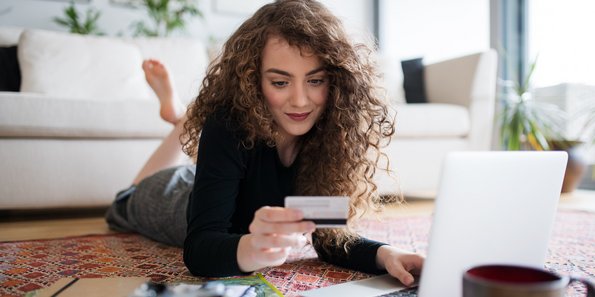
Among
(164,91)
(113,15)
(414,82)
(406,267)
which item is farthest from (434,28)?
(406,267)

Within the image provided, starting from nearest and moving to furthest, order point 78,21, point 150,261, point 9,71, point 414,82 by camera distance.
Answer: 1. point 150,261
2. point 9,71
3. point 414,82
4. point 78,21

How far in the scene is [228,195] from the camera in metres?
1.04

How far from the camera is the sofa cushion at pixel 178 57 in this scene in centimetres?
296

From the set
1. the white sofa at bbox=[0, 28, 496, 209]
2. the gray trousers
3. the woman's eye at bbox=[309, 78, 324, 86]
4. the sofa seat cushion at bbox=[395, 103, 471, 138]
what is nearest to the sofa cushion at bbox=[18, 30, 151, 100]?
the white sofa at bbox=[0, 28, 496, 209]

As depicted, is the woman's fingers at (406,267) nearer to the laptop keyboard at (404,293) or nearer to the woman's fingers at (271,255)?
the laptop keyboard at (404,293)

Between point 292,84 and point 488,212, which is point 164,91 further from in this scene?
point 488,212

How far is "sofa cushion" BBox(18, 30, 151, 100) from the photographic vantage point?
2.49 meters

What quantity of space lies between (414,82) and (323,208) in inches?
106

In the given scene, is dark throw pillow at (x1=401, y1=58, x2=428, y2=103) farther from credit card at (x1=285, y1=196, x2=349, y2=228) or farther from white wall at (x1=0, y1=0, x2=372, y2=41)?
credit card at (x1=285, y1=196, x2=349, y2=228)

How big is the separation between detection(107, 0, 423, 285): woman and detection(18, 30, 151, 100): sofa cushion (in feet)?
5.00

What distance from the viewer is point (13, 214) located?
235 cm

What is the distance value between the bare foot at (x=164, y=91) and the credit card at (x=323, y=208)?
4.16ft

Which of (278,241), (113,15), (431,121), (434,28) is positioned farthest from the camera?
(434,28)

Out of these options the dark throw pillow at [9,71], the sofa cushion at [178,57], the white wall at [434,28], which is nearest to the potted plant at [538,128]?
the white wall at [434,28]
